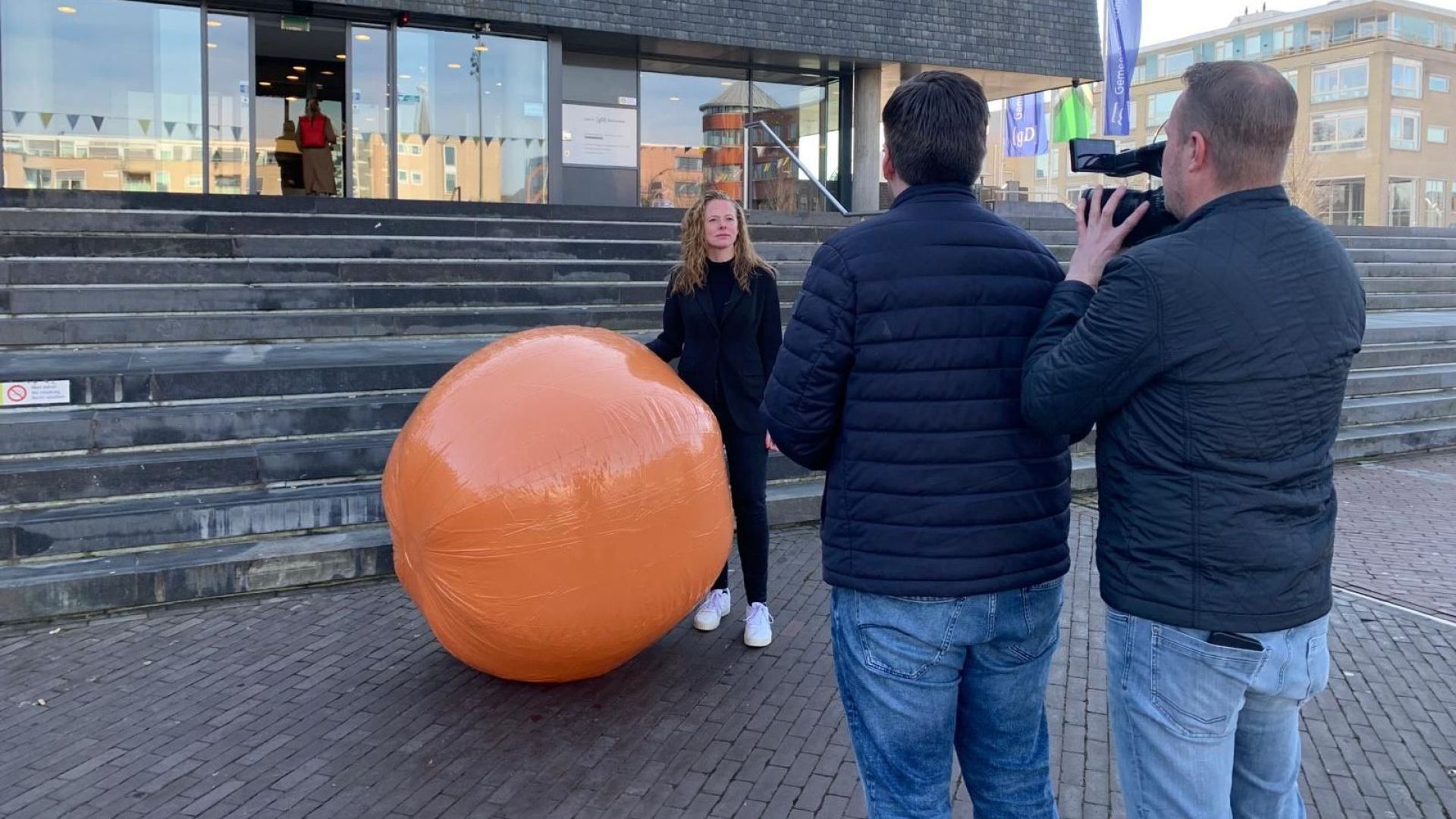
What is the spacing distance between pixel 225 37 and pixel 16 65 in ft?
8.28

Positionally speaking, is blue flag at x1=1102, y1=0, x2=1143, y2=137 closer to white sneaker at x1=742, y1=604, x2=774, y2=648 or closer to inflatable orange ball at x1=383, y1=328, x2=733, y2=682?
white sneaker at x1=742, y1=604, x2=774, y2=648

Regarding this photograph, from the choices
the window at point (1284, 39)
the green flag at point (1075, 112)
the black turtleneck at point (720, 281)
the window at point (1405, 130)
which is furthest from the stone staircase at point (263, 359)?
the window at point (1284, 39)

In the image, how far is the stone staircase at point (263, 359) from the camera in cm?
604

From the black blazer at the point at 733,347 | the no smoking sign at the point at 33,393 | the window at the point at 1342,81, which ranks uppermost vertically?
the window at the point at 1342,81

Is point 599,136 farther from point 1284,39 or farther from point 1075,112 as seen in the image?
point 1284,39

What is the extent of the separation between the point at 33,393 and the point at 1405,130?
269ft

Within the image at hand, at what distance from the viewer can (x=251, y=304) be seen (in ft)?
30.0

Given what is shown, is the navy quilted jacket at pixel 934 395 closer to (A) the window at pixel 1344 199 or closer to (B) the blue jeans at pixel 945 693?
(B) the blue jeans at pixel 945 693

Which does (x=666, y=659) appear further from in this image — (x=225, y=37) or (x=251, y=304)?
(x=225, y=37)

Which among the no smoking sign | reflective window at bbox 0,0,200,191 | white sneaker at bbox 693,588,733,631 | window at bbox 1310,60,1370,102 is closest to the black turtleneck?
white sneaker at bbox 693,588,733,631

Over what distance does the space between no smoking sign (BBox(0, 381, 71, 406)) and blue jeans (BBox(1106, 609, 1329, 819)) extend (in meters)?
6.80

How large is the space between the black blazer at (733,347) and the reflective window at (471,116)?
11.9 metres

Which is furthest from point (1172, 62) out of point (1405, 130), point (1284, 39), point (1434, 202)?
point (1434, 202)

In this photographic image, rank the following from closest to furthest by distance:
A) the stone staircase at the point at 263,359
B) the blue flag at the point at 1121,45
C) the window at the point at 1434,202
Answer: the stone staircase at the point at 263,359 < the blue flag at the point at 1121,45 < the window at the point at 1434,202
